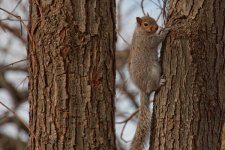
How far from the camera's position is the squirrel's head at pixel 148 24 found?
3.88 metres

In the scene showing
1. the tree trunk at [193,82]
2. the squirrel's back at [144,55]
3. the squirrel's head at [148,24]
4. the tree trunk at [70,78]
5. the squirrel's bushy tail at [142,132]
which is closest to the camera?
the tree trunk at [70,78]

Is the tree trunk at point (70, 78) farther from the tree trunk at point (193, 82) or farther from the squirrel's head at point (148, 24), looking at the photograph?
the squirrel's head at point (148, 24)

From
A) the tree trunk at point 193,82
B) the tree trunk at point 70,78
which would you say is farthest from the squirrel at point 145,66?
the tree trunk at point 70,78

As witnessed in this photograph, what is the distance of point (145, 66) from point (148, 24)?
378 millimetres

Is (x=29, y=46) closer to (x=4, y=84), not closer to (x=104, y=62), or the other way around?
(x=104, y=62)

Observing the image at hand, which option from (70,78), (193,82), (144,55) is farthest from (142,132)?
(70,78)

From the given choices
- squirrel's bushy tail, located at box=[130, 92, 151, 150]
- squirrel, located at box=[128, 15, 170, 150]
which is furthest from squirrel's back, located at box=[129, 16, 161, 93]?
squirrel's bushy tail, located at box=[130, 92, 151, 150]

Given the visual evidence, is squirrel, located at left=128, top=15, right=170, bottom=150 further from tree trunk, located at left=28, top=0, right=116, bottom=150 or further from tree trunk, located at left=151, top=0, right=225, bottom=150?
tree trunk, located at left=28, top=0, right=116, bottom=150

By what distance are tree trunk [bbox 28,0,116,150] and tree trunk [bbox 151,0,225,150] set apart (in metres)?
0.46

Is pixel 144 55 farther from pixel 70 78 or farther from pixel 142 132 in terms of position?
pixel 70 78

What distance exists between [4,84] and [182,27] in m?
3.68

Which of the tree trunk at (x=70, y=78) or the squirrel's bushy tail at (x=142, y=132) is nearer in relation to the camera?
the tree trunk at (x=70, y=78)

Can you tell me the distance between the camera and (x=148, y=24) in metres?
3.91

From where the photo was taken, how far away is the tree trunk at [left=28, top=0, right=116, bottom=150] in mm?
2654
